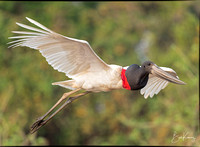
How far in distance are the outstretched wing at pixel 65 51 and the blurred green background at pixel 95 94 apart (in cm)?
286

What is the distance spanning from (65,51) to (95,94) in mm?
10176

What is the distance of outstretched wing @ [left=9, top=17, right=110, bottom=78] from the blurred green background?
286cm

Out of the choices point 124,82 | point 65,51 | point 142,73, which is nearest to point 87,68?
point 65,51

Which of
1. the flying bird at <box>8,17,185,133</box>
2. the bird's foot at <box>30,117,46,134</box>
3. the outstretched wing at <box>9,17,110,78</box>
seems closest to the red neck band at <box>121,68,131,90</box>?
the flying bird at <box>8,17,185,133</box>

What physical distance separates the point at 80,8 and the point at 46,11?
121 inches

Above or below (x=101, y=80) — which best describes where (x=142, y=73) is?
above

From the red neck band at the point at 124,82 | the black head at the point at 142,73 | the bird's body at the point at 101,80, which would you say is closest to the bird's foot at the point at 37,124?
the bird's body at the point at 101,80

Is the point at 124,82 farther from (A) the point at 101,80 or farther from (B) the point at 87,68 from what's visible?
(B) the point at 87,68

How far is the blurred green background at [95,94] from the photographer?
12.3 meters

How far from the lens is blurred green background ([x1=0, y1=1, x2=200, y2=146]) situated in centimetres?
1234

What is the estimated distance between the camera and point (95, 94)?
17328mm

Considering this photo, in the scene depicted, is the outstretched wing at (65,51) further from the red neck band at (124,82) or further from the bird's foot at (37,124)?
the bird's foot at (37,124)

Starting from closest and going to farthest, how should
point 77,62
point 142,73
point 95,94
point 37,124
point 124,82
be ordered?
point 142,73 → point 124,82 → point 77,62 → point 37,124 → point 95,94

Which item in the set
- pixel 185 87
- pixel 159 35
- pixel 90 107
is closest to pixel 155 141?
pixel 185 87
